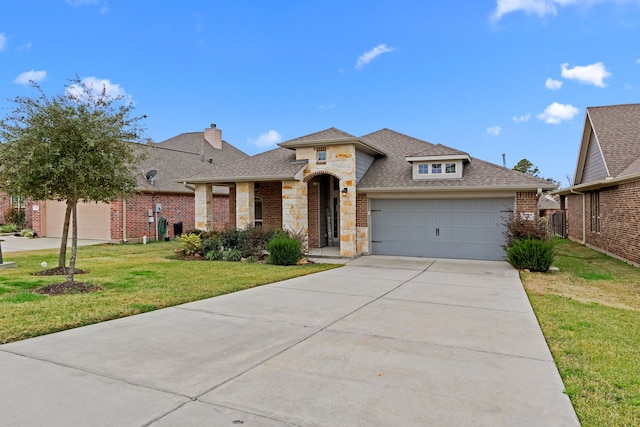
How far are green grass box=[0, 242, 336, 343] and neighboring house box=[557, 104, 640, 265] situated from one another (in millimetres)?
10083

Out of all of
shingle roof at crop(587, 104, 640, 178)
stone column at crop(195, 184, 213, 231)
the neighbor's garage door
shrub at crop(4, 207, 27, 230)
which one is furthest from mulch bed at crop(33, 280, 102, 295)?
shrub at crop(4, 207, 27, 230)

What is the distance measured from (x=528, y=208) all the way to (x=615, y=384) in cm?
986

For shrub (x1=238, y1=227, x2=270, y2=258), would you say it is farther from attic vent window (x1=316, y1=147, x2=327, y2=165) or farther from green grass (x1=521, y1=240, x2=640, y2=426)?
green grass (x1=521, y1=240, x2=640, y2=426)

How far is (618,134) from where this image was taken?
17266mm

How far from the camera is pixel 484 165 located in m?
14.3

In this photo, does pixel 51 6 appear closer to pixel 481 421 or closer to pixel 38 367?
pixel 38 367

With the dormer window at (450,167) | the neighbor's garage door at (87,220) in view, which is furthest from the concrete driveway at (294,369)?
the neighbor's garage door at (87,220)

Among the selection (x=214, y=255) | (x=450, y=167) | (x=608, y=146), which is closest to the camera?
(x=214, y=255)

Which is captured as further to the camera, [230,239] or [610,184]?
[610,184]

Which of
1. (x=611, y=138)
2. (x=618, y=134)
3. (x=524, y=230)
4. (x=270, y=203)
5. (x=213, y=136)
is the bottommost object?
(x=524, y=230)

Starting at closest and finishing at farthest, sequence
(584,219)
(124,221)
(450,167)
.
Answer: (450,167), (124,221), (584,219)

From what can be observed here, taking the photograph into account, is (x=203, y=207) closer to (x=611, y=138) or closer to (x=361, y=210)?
(x=361, y=210)

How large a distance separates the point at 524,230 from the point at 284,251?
727 cm

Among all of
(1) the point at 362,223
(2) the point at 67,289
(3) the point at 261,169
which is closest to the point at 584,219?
(1) the point at 362,223
